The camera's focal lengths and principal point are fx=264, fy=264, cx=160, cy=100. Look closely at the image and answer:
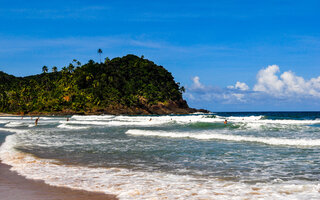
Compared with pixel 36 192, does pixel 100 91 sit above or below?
above

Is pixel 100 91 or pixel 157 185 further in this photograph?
pixel 100 91

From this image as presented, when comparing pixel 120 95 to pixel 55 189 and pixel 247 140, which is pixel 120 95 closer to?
pixel 247 140

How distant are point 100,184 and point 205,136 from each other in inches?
621

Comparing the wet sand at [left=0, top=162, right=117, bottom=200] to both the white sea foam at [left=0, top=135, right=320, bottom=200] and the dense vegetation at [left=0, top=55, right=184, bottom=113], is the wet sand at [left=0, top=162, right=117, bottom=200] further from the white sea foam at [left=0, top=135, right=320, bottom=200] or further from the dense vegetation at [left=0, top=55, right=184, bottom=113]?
the dense vegetation at [left=0, top=55, right=184, bottom=113]

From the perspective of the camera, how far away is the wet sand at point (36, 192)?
6465 millimetres

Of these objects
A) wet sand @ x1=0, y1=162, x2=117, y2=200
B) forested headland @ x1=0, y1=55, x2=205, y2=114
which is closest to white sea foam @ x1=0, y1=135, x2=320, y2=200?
wet sand @ x1=0, y1=162, x2=117, y2=200

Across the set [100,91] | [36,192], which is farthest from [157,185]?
[100,91]

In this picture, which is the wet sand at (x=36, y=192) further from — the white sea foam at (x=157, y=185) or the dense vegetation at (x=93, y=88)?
the dense vegetation at (x=93, y=88)

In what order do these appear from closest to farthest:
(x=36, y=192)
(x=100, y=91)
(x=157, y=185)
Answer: (x=36, y=192)
(x=157, y=185)
(x=100, y=91)

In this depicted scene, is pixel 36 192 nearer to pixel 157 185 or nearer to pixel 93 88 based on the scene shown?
pixel 157 185

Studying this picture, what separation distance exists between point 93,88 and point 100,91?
4607 millimetres

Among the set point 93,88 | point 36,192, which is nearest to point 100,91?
point 93,88

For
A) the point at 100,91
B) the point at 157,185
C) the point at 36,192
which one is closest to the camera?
the point at 36,192

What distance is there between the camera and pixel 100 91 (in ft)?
435
